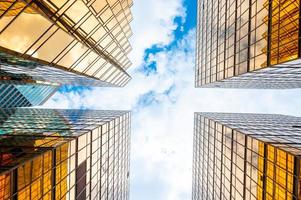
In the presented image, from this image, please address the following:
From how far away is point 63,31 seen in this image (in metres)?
17.4

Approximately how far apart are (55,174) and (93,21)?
13.4 meters

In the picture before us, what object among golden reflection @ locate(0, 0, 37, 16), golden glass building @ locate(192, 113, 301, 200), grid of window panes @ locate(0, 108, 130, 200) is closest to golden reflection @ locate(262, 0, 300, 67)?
golden glass building @ locate(192, 113, 301, 200)

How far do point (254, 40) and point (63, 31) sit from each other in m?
14.9

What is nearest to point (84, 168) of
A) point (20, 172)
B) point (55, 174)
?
point (55, 174)

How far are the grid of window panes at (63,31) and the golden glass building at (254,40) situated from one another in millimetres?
12573

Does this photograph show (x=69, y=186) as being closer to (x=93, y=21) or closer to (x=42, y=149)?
(x=42, y=149)

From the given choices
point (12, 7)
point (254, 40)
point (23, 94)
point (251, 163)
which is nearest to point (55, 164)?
point (12, 7)

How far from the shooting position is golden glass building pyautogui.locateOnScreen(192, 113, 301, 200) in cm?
1695

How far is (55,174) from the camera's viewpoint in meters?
16.9

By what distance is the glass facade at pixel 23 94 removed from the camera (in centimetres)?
6106

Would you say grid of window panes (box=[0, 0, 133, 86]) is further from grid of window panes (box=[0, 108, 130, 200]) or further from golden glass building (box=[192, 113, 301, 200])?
golden glass building (box=[192, 113, 301, 200])

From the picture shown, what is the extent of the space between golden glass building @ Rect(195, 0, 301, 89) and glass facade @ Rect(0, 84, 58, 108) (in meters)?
46.4

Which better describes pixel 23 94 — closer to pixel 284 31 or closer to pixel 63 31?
pixel 63 31

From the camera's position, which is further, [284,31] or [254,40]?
[254,40]
